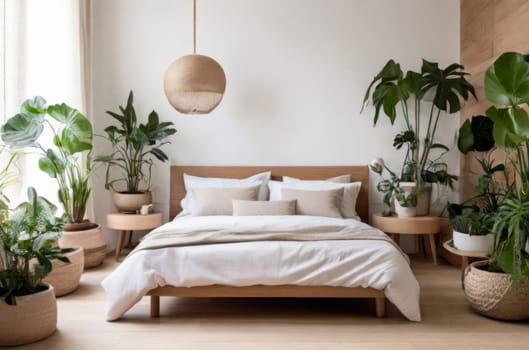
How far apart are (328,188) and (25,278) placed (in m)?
2.70

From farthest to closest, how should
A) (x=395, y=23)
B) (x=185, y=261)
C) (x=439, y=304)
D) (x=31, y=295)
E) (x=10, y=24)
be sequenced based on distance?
1. (x=395, y=23)
2. (x=10, y=24)
3. (x=439, y=304)
4. (x=185, y=261)
5. (x=31, y=295)

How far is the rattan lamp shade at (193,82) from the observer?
420cm

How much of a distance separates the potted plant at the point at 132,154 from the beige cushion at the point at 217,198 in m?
0.64

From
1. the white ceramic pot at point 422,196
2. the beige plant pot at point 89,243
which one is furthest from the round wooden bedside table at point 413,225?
→ the beige plant pot at point 89,243

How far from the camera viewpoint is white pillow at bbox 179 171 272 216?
4875 millimetres

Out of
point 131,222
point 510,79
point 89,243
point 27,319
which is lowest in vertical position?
point 27,319

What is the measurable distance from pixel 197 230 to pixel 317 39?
2.69 m

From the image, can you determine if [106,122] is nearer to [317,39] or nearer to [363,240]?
[317,39]

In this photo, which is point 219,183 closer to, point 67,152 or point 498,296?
point 67,152

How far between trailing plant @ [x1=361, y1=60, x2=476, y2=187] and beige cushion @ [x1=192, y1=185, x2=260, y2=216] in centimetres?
145

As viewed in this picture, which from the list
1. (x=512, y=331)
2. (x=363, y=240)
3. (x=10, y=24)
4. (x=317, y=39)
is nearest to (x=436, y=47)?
(x=317, y=39)

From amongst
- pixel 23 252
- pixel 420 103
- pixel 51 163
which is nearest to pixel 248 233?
pixel 23 252

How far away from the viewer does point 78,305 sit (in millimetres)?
3570

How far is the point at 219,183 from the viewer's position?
4938 millimetres
